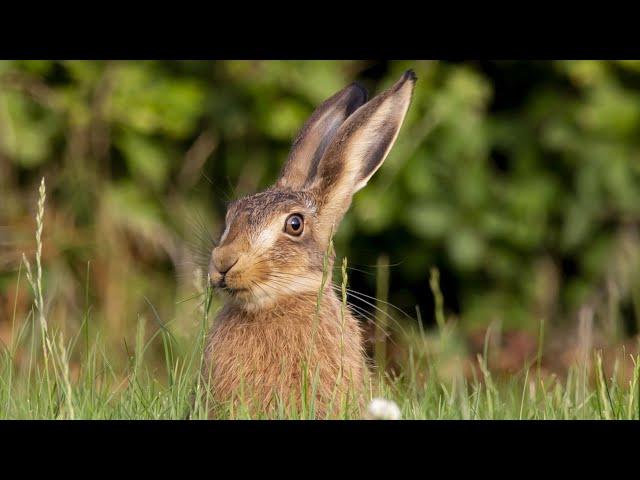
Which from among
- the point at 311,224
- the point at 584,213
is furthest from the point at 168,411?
the point at 584,213

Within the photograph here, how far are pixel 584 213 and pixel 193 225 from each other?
390 centimetres

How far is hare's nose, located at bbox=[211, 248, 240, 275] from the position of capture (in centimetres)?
395

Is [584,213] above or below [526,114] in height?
below

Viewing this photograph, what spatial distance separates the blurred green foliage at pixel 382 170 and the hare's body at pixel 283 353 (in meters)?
3.39

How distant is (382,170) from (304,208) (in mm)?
3406

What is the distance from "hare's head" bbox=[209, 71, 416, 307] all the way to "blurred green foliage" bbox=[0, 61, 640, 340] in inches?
109

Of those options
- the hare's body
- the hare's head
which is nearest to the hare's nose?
the hare's head

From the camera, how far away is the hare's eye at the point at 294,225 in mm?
4281

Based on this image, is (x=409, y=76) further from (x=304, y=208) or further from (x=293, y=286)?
(x=293, y=286)

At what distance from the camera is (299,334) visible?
13.3 feet

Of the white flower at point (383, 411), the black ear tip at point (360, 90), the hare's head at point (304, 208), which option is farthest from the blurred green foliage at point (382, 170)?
the white flower at point (383, 411)

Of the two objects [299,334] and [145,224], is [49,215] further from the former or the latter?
[299,334]

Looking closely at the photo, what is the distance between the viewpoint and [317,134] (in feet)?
15.8

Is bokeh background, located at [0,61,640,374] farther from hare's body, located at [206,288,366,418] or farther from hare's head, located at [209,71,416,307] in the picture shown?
hare's body, located at [206,288,366,418]
